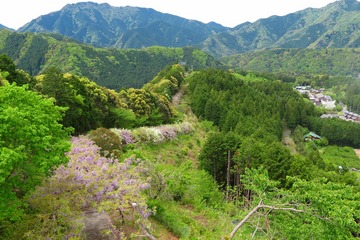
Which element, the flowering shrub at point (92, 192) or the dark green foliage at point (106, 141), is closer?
the flowering shrub at point (92, 192)

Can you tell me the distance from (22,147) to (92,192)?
10.9 ft

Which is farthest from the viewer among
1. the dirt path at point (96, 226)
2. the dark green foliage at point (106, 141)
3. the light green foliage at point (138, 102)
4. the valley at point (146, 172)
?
the light green foliage at point (138, 102)

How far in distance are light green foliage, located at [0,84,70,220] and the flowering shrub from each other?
0.89 m

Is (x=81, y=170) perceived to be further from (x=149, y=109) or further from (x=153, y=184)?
(x=149, y=109)

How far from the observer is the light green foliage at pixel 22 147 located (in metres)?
8.01

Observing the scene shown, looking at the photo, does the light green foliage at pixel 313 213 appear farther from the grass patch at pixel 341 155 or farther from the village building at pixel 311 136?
the village building at pixel 311 136

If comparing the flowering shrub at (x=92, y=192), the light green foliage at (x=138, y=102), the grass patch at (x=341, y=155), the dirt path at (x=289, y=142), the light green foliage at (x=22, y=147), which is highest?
the light green foliage at (x=22, y=147)

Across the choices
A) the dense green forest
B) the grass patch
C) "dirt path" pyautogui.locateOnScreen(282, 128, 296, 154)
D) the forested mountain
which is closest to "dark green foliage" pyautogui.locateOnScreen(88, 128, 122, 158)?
the dense green forest

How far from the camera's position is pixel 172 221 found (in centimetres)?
1359

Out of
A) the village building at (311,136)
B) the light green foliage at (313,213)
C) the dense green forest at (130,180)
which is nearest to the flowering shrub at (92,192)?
the dense green forest at (130,180)

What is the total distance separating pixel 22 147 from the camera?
8.02 m

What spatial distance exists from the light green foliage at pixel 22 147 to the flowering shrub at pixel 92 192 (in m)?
0.89

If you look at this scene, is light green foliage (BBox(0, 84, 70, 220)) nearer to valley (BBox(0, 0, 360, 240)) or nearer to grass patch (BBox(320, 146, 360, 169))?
valley (BBox(0, 0, 360, 240))

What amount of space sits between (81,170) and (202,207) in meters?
8.72
